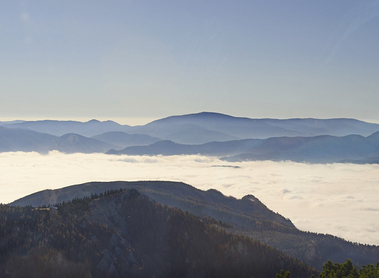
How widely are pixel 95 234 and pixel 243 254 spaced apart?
73015mm

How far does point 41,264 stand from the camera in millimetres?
120188

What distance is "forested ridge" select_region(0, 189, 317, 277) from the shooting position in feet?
414

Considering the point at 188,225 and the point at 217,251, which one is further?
the point at 188,225

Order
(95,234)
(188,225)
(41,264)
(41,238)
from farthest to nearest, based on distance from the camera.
Answer: (188,225) < (95,234) < (41,238) < (41,264)

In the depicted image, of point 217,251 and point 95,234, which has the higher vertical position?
point 95,234

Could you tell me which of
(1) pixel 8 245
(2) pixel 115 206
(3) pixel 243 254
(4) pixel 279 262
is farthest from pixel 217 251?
(1) pixel 8 245

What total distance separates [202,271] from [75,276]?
5761 cm

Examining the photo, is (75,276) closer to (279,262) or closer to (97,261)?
(97,261)

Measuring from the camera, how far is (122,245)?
150 metres

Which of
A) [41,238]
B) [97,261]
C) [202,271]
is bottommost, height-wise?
[202,271]

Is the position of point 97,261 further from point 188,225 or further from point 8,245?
point 188,225

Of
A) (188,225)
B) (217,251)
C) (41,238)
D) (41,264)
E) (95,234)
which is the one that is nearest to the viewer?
(41,264)

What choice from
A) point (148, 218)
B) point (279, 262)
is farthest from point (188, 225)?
point (279, 262)

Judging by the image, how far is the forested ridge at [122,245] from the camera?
12631cm
